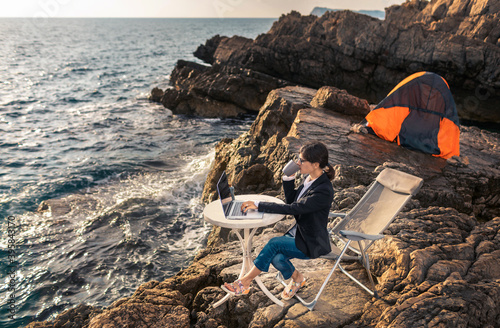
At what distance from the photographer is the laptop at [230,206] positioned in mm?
3898

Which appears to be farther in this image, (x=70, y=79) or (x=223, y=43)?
(x=223, y=43)

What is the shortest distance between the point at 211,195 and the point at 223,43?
3161cm

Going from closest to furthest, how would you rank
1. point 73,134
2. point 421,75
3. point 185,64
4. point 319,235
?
point 319,235 < point 421,75 < point 73,134 < point 185,64

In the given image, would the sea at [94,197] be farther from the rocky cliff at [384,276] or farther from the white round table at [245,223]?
the white round table at [245,223]

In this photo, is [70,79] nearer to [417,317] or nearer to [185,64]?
[185,64]

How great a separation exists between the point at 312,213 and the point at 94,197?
33.4 feet

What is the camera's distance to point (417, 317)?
11.0ft

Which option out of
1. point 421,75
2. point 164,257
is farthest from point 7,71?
point 421,75

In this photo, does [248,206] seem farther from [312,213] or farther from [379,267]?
[379,267]

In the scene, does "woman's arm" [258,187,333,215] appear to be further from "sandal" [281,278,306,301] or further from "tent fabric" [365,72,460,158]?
"tent fabric" [365,72,460,158]

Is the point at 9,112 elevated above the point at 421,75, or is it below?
below

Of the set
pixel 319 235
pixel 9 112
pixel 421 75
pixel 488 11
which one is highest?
pixel 488 11

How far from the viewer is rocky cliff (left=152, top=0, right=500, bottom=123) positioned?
944 inches

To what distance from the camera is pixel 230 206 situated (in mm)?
4137
